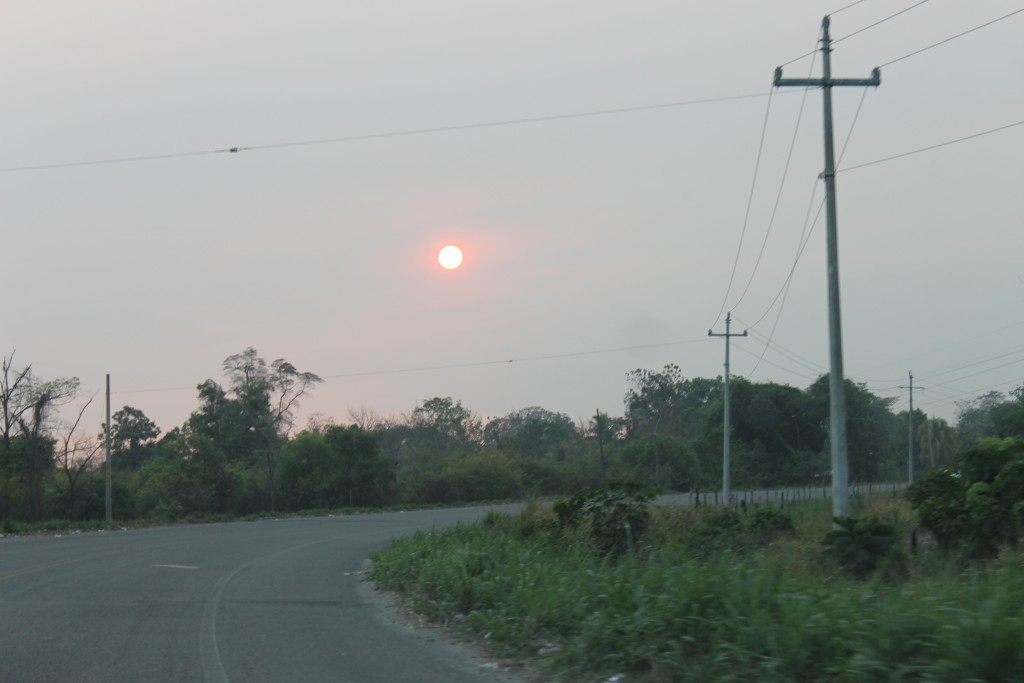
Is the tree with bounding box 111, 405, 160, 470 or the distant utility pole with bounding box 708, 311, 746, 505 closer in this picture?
the distant utility pole with bounding box 708, 311, 746, 505

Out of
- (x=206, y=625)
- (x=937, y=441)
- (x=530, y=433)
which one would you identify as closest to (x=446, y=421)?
(x=530, y=433)

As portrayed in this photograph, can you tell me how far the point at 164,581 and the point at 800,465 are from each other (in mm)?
64601

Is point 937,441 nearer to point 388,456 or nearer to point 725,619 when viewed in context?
point 388,456

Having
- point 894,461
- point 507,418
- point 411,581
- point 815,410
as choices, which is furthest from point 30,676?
point 507,418

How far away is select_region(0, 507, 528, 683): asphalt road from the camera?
9.07 metres

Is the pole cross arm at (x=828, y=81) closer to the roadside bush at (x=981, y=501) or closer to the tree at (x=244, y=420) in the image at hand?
the roadside bush at (x=981, y=501)

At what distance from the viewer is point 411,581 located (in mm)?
15438

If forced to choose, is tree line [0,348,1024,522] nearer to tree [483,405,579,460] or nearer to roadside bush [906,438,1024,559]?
tree [483,405,579,460]

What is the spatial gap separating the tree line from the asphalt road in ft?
97.4

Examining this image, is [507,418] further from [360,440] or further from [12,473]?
[12,473]

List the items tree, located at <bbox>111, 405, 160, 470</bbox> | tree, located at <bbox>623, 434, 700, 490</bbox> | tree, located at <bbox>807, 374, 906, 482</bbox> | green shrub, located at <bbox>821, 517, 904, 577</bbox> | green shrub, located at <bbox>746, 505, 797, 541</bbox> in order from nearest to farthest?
green shrub, located at <bbox>821, 517, 904, 577</bbox> → green shrub, located at <bbox>746, 505, 797, 541</bbox> → tree, located at <bbox>807, 374, 906, 482</bbox> → tree, located at <bbox>623, 434, 700, 490</bbox> → tree, located at <bbox>111, 405, 160, 470</bbox>

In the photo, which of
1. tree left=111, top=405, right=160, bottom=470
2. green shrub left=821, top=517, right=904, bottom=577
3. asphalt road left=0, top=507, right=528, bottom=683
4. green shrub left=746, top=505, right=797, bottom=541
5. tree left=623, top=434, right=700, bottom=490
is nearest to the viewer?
asphalt road left=0, top=507, right=528, bottom=683

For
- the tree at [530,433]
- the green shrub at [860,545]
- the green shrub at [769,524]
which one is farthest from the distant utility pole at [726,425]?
the tree at [530,433]

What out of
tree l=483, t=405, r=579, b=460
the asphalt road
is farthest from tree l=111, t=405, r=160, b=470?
the asphalt road
